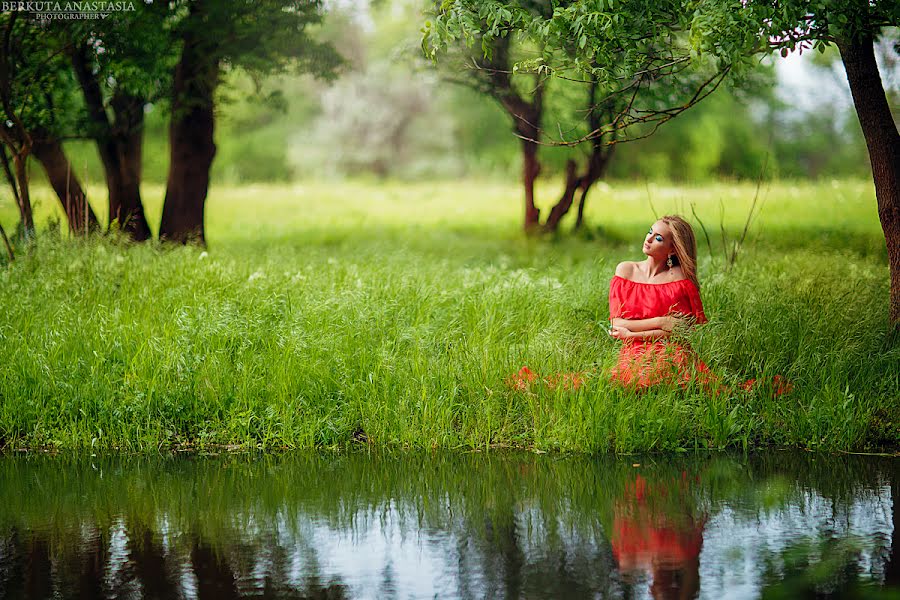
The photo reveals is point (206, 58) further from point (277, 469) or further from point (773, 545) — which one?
point (773, 545)

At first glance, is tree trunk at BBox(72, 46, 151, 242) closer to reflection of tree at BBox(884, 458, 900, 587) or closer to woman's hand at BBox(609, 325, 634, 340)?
woman's hand at BBox(609, 325, 634, 340)

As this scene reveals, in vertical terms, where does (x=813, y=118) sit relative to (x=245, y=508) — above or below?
above

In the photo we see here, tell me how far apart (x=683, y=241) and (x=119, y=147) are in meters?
11.9

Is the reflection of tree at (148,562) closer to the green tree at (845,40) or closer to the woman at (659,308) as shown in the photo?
the woman at (659,308)

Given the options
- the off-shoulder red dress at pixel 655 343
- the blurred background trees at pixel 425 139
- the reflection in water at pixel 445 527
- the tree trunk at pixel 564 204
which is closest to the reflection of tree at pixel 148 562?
the reflection in water at pixel 445 527

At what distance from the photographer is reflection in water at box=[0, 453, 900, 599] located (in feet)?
15.7

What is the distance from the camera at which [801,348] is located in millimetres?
8352

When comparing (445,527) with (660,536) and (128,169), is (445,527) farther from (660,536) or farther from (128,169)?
(128,169)

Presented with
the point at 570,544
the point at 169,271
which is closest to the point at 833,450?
the point at 570,544

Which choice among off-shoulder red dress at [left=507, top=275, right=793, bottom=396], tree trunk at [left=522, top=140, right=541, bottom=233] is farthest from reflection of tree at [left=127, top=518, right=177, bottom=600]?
tree trunk at [left=522, top=140, right=541, bottom=233]

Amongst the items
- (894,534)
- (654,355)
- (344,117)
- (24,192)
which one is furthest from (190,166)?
(344,117)

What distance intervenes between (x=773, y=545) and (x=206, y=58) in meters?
12.9

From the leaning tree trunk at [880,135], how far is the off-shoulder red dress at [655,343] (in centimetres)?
222

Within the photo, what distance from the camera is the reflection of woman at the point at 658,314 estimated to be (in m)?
7.75
